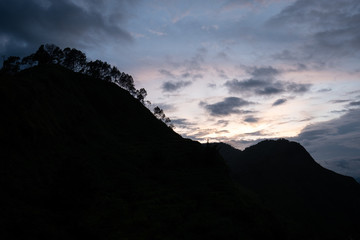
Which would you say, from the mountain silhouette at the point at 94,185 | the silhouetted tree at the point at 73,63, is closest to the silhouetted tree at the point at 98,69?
the silhouetted tree at the point at 73,63

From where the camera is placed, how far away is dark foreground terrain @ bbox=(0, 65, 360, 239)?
17750mm

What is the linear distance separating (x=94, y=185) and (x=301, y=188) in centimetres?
10158

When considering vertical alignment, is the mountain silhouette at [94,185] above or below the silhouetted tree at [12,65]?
below

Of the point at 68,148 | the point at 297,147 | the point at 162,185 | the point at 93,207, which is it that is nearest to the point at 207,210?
the point at 162,185

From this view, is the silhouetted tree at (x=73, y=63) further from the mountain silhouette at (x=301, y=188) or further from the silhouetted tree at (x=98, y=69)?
the mountain silhouette at (x=301, y=188)

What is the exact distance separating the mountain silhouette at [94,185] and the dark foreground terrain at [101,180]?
0.28ft

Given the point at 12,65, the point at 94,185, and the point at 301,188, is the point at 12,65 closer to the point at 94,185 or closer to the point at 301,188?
the point at 94,185

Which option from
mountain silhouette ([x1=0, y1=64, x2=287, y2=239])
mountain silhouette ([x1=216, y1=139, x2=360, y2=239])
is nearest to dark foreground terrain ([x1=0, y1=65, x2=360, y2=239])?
mountain silhouette ([x1=0, y1=64, x2=287, y2=239])

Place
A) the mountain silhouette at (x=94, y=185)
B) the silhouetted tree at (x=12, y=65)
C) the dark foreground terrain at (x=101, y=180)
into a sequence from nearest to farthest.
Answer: the mountain silhouette at (x=94, y=185) → the dark foreground terrain at (x=101, y=180) → the silhouetted tree at (x=12, y=65)

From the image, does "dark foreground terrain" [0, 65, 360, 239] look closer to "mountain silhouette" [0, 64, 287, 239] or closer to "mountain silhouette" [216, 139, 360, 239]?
"mountain silhouette" [0, 64, 287, 239]

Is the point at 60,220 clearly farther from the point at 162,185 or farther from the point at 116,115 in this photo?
the point at 116,115

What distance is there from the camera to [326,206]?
8975cm

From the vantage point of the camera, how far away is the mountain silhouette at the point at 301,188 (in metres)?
74.5

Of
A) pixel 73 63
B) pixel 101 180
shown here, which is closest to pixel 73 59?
pixel 73 63
